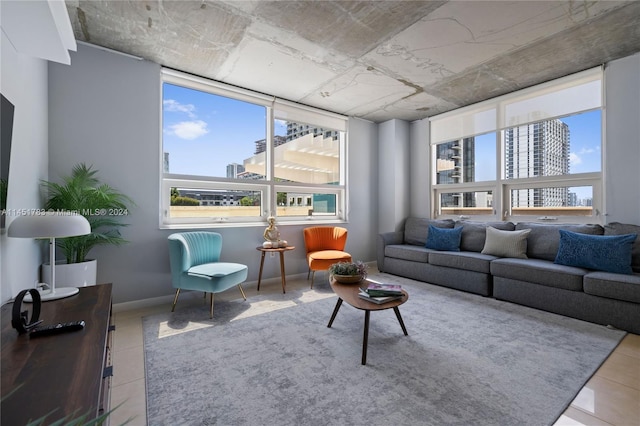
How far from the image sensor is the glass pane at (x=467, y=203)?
14.9 feet

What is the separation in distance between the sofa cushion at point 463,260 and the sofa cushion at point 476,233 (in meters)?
0.13

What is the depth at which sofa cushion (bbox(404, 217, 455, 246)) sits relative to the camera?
4.65 m

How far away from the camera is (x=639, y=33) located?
2.74 m

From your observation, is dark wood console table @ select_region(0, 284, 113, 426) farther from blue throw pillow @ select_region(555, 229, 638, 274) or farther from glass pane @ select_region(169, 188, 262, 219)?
blue throw pillow @ select_region(555, 229, 638, 274)

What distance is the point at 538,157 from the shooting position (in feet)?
13.0

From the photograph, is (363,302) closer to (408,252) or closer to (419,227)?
(408,252)

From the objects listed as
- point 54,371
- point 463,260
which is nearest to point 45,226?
point 54,371

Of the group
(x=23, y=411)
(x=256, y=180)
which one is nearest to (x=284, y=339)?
(x=23, y=411)

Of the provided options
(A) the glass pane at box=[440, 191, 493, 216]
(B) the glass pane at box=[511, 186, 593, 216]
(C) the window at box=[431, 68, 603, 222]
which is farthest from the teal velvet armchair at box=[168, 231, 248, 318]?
(B) the glass pane at box=[511, 186, 593, 216]

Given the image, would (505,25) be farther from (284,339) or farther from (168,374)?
(168,374)

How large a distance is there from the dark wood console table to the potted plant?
3.43 ft

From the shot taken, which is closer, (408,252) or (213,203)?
(213,203)

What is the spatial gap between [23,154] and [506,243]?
4837 millimetres

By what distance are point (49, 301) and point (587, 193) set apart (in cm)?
538
